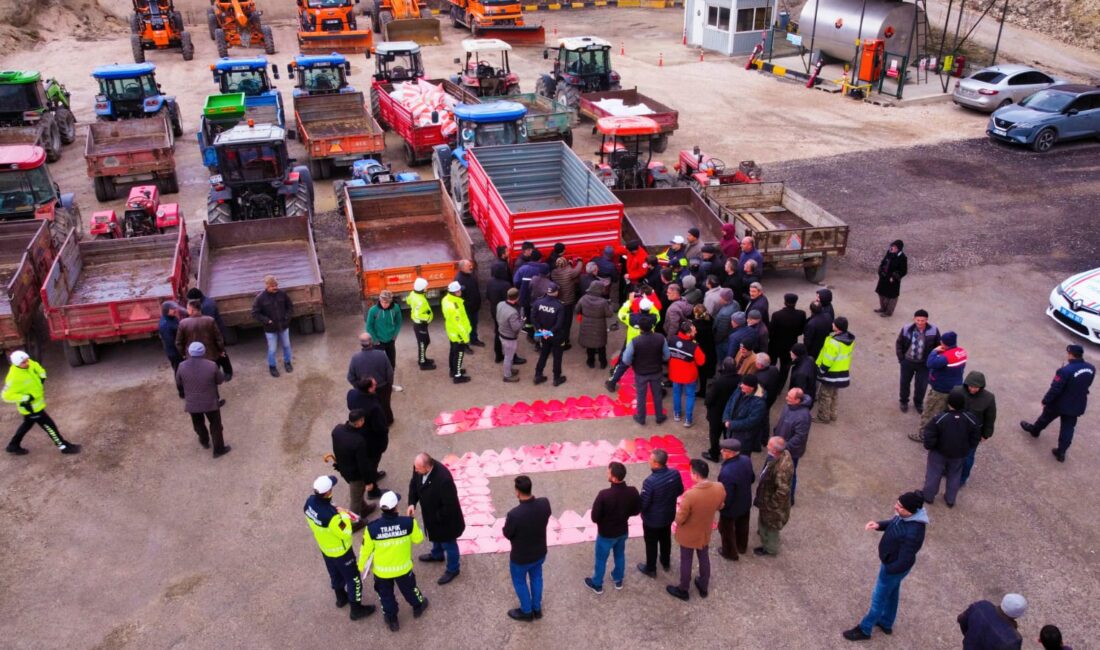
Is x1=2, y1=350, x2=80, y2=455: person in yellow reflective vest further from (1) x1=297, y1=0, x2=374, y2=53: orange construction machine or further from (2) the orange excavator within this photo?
(2) the orange excavator

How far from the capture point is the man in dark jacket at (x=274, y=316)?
10.6 metres

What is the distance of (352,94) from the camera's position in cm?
2097

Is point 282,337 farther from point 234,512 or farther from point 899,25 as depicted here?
point 899,25

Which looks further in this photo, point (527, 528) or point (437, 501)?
point (437, 501)

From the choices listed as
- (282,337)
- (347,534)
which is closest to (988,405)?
(347,534)

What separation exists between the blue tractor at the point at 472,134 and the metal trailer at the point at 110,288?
509 centimetres

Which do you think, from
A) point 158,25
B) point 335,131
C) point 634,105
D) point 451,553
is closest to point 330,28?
point 158,25

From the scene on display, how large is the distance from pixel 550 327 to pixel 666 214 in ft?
18.2

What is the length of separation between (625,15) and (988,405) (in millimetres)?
35890

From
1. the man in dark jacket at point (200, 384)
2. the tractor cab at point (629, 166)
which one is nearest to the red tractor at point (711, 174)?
the tractor cab at point (629, 166)

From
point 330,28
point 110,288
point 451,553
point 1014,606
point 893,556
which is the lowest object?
point 451,553

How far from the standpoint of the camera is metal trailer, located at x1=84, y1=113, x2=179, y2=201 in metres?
17.1

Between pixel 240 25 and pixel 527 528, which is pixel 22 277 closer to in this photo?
pixel 527 528

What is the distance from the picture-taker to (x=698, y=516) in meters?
6.81
